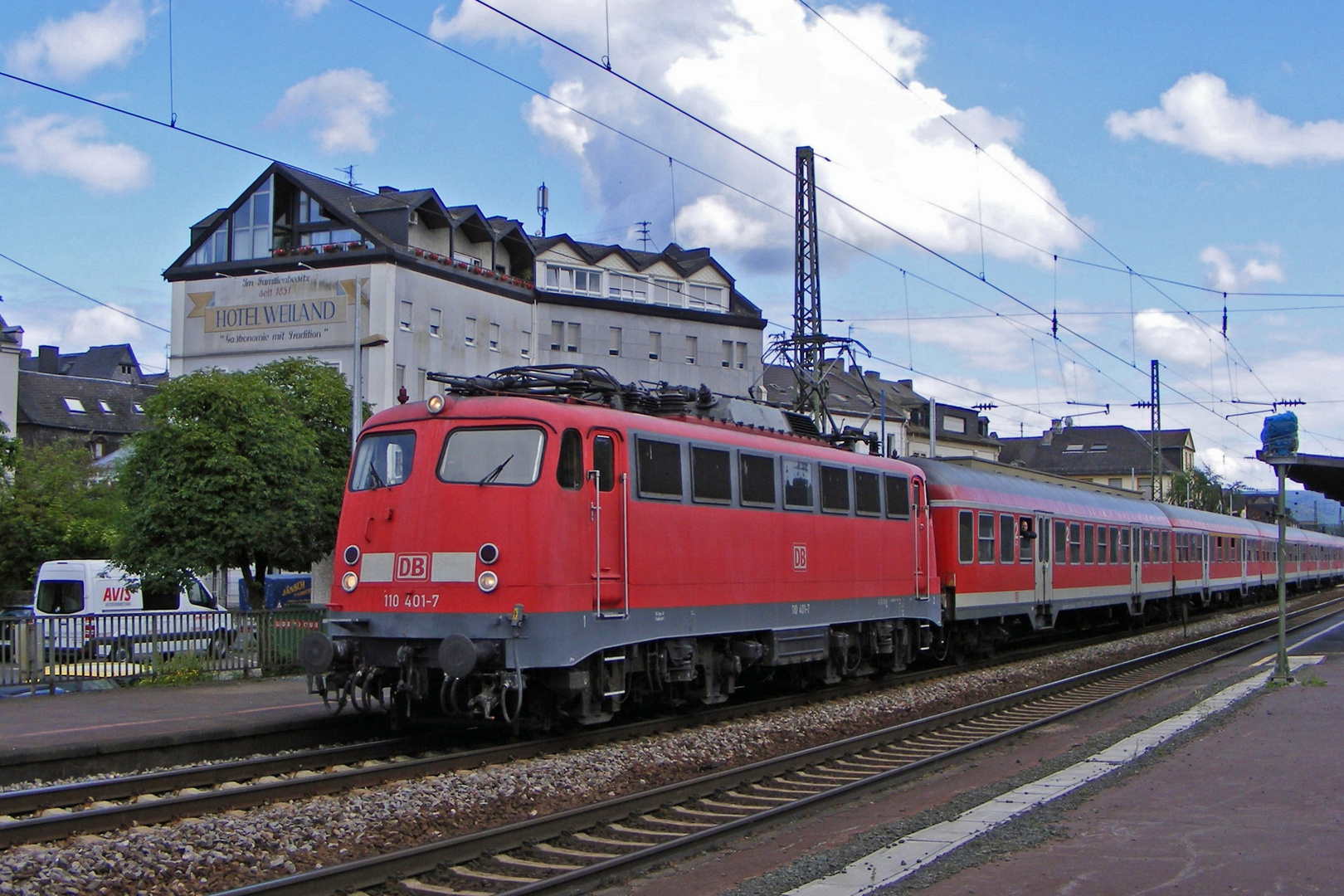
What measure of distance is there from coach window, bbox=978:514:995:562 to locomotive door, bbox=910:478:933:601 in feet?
8.34

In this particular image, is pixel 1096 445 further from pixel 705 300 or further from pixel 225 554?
pixel 225 554

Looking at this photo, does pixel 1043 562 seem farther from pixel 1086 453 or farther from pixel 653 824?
pixel 1086 453

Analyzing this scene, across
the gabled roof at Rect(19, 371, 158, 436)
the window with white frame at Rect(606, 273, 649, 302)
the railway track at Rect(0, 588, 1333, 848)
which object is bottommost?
the railway track at Rect(0, 588, 1333, 848)

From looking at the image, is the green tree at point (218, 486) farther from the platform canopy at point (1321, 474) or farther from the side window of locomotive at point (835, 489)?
the platform canopy at point (1321, 474)

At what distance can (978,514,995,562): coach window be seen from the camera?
22.9m

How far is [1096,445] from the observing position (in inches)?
4493

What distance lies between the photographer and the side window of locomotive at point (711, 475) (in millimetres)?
14234

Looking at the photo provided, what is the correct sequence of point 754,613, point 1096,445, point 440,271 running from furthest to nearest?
point 1096,445 < point 440,271 < point 754,613

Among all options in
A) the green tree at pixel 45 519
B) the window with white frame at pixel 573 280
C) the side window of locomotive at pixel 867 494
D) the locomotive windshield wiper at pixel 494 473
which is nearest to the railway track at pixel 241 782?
the locomotive windshield wiper at pixel 494 473

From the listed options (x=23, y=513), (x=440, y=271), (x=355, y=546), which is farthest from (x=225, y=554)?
(x=440, y=271)

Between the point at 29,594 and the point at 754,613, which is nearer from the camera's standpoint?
the point at 754,613

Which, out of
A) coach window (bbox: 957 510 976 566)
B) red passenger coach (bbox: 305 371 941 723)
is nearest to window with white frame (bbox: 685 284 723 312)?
coach window (bbox: 957 510 976 566)

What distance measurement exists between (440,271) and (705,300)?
638 inches

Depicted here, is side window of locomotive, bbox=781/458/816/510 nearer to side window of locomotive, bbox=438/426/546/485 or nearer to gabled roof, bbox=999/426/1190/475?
side window of locomotive, bbox=438/426/546/485
